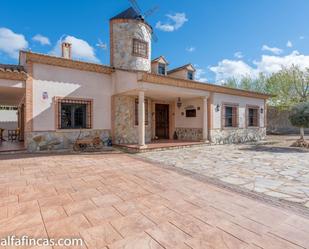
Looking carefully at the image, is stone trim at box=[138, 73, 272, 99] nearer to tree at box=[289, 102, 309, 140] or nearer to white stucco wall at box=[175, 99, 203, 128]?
white stucco wall at box=[175, 99, 203, 128]

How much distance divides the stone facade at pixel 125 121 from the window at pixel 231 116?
20.9 feet

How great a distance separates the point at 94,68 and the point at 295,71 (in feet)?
72.7

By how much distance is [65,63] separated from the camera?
9281 millimetres

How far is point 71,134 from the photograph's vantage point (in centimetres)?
966

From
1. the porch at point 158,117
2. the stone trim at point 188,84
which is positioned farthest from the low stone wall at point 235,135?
the stone trim at point 188,84

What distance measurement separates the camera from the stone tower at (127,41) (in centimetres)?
1155

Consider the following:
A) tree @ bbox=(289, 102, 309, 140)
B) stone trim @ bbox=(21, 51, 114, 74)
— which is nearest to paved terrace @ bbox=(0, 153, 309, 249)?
stone trim @ bbox=(21, 51, 114, 74)

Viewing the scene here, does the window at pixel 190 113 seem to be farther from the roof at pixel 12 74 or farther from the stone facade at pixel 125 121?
the roof at pixel 12 74

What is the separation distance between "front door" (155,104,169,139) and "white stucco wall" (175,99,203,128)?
2.58ft

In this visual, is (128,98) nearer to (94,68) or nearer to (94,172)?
(94,68)

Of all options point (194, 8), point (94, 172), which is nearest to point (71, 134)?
point (94, 172)

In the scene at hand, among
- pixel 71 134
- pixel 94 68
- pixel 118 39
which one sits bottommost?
pixel 71 134

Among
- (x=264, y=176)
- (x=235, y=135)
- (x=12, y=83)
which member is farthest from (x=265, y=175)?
(x=12, y=83)

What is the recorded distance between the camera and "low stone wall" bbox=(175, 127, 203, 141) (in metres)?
12.6
